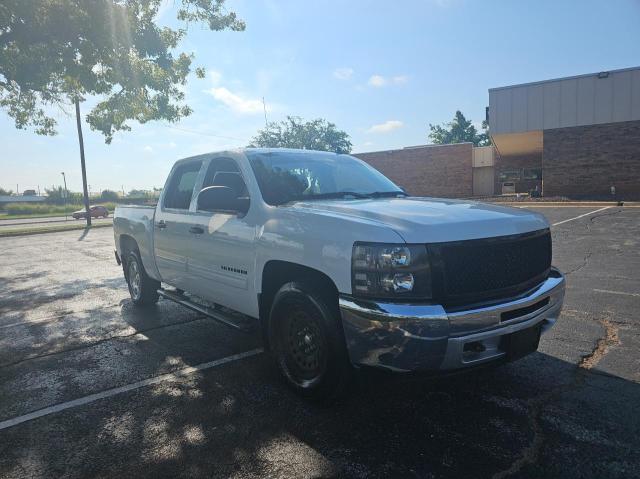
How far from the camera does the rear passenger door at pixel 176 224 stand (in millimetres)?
4879

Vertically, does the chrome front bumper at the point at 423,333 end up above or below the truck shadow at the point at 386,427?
above

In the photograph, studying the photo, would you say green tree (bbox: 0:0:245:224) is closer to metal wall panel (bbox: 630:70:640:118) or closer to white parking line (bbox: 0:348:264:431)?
white parking line (bbox: 0:348:264:431)

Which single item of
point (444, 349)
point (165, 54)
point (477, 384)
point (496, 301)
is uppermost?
Answer: point (165, 54)

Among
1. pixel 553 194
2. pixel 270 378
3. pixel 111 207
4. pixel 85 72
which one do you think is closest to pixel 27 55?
pixel 85 72

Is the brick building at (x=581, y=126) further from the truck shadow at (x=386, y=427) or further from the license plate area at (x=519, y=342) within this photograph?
the license plate area at (x=519, y=342)

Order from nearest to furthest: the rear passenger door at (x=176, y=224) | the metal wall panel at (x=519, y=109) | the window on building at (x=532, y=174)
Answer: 1. the rear passenger door at (x=176, y=224)
2. the metal wall panel at (x=519, y=109)
3. the window on building at (x=532, y=174)

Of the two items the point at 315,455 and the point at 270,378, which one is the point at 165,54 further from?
the point at 315,455

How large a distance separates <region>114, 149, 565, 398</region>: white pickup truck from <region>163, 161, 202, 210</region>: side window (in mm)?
329

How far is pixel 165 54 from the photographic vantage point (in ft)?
54.8

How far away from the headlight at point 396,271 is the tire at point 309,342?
1.42 feet

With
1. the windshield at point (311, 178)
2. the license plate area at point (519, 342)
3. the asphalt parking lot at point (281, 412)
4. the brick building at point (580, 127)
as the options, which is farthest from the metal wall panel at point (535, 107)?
the license plate area at point (519, 342)

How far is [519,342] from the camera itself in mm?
3010

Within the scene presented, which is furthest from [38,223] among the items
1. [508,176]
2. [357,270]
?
[357,270]

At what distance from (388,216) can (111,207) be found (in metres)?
56.9
